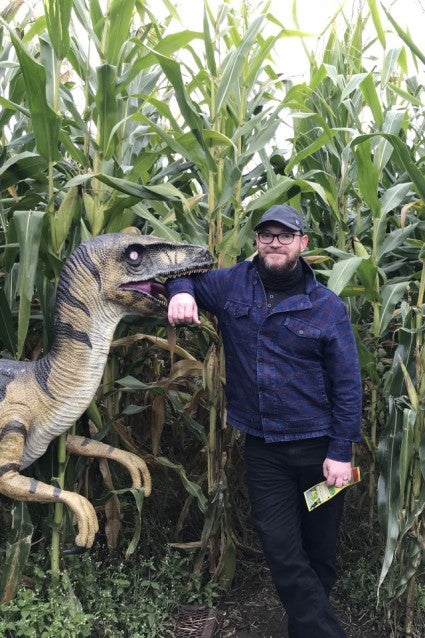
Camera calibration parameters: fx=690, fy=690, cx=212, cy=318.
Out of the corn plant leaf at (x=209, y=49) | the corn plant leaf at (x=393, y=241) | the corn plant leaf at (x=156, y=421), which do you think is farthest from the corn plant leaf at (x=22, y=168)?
the corn plant leaf at (x=393, y=241)

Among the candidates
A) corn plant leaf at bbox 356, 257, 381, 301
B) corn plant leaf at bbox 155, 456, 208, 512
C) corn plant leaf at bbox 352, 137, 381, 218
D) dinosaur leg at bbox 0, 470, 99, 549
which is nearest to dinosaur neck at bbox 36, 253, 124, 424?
dinosaur leg at bbox 0, 470, 99, 549

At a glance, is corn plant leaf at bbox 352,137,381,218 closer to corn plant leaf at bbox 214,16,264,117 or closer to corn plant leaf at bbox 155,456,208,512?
corn plant leaf at bbox 214,16,264,117

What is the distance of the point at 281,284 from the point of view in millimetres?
2711

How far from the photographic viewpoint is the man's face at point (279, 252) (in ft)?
8.59

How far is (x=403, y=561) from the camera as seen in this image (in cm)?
305

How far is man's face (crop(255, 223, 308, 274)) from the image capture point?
262 centimetres

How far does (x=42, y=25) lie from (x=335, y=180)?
1.58m

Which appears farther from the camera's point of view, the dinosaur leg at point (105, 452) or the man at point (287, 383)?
the dinosaur leg at point (105, 452)

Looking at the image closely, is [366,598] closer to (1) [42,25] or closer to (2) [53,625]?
(2) [53,625]

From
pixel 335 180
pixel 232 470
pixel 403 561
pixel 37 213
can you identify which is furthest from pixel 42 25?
pixel 403 561

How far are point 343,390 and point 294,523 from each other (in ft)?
2.00

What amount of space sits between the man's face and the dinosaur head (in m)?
0.26

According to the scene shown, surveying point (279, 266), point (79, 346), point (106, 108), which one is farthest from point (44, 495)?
point (106, 108)

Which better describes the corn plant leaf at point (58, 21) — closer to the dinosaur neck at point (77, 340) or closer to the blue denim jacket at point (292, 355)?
the dinosaur neck at point (77, 340)
